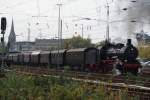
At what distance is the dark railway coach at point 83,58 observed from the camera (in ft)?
136

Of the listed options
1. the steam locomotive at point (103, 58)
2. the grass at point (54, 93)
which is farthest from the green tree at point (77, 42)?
the grass at point (54, 93)

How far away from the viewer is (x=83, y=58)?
43.1 metres

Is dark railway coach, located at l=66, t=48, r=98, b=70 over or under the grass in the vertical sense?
under

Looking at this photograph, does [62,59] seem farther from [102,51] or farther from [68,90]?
[68,90]

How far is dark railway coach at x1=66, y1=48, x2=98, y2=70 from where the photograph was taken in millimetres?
41500

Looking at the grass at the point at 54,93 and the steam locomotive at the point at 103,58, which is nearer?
the grass at the point at 54,93

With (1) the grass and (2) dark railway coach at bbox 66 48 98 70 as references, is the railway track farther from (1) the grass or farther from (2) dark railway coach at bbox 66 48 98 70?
(2) dark railway coach at bbox 66 48 98 70

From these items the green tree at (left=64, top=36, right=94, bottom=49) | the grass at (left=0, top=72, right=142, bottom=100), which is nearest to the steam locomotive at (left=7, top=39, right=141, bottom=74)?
the grass at (left=0, top=72, right=142, bottom=100)

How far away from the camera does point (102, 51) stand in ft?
132

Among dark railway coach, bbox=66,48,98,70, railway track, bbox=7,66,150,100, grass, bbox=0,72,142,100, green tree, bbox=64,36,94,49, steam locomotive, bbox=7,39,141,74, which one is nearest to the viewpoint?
grass, bbox=0,72,142,100

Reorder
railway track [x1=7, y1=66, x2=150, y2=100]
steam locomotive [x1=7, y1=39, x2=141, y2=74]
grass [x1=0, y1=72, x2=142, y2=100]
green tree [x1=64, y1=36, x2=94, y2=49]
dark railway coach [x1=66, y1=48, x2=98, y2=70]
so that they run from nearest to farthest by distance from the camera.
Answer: grass [x1=0, y1=72, x2=142, y2=100] < railway track [x1=7, y1=66, x2=150, y2=100] < steam locomotive [x1=7, y1=39, x2=141, y2=74] < dark railway coach [x1=66, y1=48, x2=98, y2=70] < green tree [x1=64, y1=36, x2=94, y2=49]

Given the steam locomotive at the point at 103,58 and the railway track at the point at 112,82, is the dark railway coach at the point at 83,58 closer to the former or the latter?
the steam locomotive at the point at 103,58

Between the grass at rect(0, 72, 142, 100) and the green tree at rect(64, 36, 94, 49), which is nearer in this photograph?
the grass at rect(0, 72, 142, 100)

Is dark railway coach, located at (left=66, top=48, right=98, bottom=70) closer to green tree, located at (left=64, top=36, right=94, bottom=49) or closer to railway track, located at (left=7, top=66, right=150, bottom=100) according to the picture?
railway track, located at (left=7, top=66, right=150, bottom=100)
